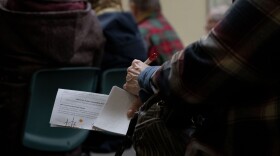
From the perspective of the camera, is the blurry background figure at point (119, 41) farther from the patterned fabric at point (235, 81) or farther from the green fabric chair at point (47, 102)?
the patterned fabric at point (235, 81)

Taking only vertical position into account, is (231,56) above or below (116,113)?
above

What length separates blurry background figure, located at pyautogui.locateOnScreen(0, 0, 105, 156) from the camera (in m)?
1.97

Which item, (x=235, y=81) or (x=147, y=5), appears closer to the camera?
(x=235, y=81)

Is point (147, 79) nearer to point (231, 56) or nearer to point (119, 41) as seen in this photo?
point (231, 56)

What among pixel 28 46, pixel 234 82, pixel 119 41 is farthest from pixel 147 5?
pixel 234 82

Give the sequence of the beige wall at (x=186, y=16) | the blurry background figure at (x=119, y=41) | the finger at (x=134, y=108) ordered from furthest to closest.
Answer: the beige wall at (x=186, y=16)
the blurry background figure at (x=119, y=41)
the finger at (x=134, y=108)

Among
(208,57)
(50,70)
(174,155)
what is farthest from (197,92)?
(50,70)

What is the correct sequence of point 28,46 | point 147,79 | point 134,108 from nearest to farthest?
1. point 147,79
2. point 134,108
3. point 28,46

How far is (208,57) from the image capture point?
2.84 feet

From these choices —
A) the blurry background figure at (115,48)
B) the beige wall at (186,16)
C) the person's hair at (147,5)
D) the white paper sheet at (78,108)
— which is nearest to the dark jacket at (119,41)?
the blurry background figure at (115,48)

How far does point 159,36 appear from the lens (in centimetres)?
290

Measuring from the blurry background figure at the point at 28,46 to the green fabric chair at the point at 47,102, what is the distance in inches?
1.4

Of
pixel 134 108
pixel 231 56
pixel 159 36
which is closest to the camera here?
pixel 231 56

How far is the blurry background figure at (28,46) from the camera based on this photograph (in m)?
1.97
